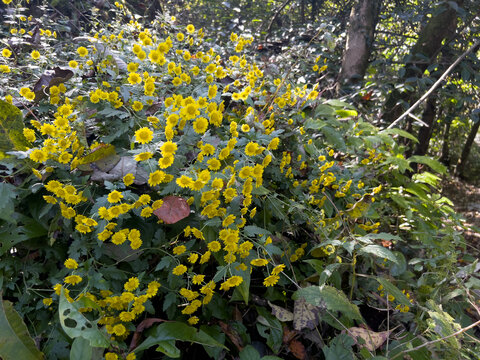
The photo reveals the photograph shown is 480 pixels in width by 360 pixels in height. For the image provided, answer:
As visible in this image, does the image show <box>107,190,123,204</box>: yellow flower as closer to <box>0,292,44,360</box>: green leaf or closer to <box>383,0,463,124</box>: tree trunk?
<box>0,292,44,360</box>: green leaf

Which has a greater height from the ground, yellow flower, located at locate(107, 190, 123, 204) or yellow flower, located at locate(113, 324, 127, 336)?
yellow flower, located at locate(107, 190, 123, 204)

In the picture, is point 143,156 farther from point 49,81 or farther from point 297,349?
point 297,349

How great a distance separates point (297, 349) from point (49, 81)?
1.58 meters

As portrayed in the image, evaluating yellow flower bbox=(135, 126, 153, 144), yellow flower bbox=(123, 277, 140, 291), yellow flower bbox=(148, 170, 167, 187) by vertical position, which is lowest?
yellow flower bbox=(123, 277, 140, 291)

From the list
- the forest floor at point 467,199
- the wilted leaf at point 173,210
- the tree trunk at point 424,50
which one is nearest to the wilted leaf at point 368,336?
the wilted leaf at point 173,210

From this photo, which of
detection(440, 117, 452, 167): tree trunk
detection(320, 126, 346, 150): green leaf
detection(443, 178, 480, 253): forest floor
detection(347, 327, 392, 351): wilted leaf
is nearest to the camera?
detection(347, 327, 392, 351): wilted leaf

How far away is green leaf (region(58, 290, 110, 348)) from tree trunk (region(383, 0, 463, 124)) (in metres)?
3.13

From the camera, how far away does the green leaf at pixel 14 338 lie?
1058mm

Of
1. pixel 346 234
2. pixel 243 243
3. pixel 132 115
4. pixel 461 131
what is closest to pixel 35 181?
pixel 132 115

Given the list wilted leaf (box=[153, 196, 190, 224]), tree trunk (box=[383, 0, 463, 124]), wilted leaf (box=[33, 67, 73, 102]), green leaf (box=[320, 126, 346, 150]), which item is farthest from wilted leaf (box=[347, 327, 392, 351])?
tree trunk (box=[383, 0, 463, 124])

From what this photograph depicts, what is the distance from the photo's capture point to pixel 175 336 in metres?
1.12

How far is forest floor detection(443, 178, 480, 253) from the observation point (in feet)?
15.9

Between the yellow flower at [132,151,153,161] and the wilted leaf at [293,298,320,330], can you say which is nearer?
the yellow flower at [132,151,153,161]

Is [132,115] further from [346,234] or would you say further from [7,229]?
[346,234]
